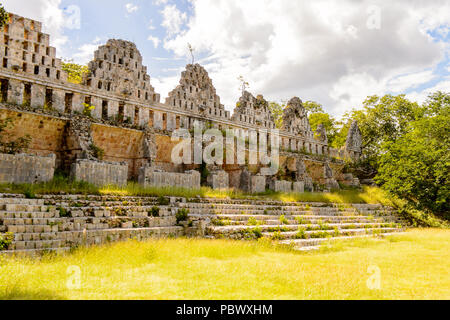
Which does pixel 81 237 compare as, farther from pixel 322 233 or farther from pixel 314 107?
pixel 314 107

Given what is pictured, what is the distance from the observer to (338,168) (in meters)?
36.0

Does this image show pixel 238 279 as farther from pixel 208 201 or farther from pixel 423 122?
pixel 423 122

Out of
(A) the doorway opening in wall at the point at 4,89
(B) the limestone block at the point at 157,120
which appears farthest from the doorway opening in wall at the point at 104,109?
(A) the doorway opening in wall at the point at 4,89

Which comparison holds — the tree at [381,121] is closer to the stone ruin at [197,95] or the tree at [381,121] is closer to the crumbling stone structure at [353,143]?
the crumbling stone structure at [353,143]

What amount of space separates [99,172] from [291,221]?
800 cm

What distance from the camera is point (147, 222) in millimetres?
11422

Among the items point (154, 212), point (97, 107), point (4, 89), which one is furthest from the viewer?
point (97, 107)

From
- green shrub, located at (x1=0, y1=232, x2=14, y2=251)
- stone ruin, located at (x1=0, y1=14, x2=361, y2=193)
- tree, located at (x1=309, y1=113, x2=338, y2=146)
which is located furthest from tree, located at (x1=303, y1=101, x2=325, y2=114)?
green shrub, located at (x1=0, y1=232, x2=14, y2=251)

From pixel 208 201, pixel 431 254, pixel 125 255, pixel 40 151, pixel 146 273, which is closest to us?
pixel 146 273

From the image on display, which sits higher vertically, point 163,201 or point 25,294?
point 163,201

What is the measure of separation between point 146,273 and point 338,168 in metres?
32.0

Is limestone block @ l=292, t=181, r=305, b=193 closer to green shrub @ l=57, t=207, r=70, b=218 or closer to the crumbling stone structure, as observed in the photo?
the crumbling stone structure

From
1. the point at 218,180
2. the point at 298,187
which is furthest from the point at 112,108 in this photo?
the point at 298,187
